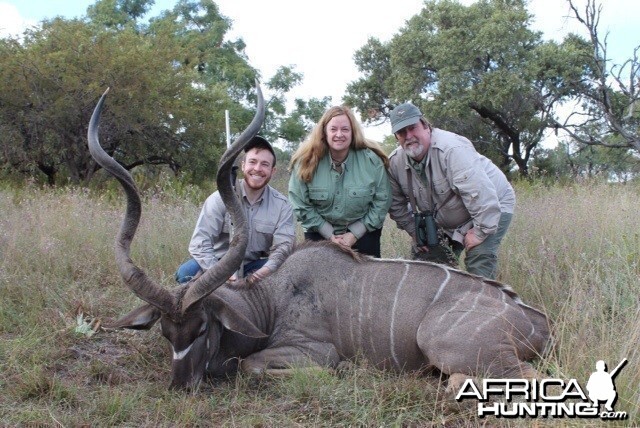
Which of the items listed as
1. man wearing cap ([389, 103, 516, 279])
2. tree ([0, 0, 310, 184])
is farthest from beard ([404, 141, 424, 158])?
tree ([0, 0, 310, 184])

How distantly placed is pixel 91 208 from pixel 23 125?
18.9ft

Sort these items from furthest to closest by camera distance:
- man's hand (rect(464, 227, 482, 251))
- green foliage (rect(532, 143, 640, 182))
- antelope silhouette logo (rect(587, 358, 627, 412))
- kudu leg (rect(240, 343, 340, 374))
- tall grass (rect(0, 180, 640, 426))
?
1. green foliage (rect(532, 143, 640, 182))
2. man's hand (rect(464, 227, 482, 251))
3. kudu leg (rect(240, 343, 340, 374))
4. tall grass (rect(0, 180, 640, 426))
5. antelope silhouette logo (rect(587, 358, 627, 412))

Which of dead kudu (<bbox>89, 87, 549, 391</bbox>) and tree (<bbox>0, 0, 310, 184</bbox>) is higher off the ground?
tree (<bbox>0, 0, 310, 184</bbox>)

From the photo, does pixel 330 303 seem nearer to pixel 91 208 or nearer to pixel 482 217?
pixel 482 217

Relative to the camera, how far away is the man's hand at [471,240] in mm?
4082

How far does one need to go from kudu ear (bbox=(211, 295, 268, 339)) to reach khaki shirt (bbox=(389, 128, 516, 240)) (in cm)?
160

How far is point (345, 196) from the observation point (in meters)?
4.31

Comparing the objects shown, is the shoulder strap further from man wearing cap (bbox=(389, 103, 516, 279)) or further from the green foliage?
the green foliage

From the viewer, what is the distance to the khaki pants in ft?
13.7

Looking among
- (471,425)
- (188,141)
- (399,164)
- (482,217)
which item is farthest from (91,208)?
(188,141)

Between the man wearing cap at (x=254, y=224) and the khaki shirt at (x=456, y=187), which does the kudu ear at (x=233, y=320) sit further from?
the khaki shirt at (x=456, y=187)

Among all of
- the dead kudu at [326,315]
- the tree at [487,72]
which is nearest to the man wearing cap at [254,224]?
the dead kudu at [326,315]

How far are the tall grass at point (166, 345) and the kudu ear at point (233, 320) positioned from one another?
0.25m

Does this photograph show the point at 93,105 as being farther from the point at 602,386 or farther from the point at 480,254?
the point at 602,386
